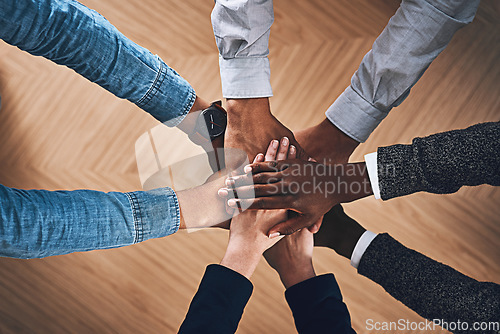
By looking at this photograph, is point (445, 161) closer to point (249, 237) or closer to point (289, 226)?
point (289, 226)

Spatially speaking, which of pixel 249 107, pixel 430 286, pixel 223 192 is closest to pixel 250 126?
pixel 249 107

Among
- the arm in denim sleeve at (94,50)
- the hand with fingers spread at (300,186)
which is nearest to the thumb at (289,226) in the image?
the hand with fingers spread at (300,186)

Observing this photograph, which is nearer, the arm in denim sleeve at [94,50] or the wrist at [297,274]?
the arm in denim sleeve at [94,50]

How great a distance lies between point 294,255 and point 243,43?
53 cm

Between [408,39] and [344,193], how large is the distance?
0.36 meters

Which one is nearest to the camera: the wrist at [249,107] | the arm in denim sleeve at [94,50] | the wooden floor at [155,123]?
the arm in denim sleeve at [94,50]

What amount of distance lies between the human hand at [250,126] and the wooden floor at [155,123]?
0.24 metres

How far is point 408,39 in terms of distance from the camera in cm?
85

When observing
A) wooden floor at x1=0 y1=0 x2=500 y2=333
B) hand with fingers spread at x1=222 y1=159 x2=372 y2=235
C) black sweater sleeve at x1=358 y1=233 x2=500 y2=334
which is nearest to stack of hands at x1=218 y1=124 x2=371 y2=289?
hand with fingers spread at x1=222 y1=159 x2=372 y2=235

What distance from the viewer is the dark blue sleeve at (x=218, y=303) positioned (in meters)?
0.81

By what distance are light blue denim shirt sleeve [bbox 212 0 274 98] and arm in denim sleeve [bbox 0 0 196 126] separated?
112mm

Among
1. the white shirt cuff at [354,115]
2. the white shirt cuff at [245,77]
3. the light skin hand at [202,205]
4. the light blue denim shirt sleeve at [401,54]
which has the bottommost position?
the light skin hand at [202,205]

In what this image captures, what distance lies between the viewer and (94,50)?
30.6 inches

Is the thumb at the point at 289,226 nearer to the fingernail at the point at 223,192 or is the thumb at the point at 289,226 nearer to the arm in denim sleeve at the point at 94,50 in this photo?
the fingernail at the point at 223,192
